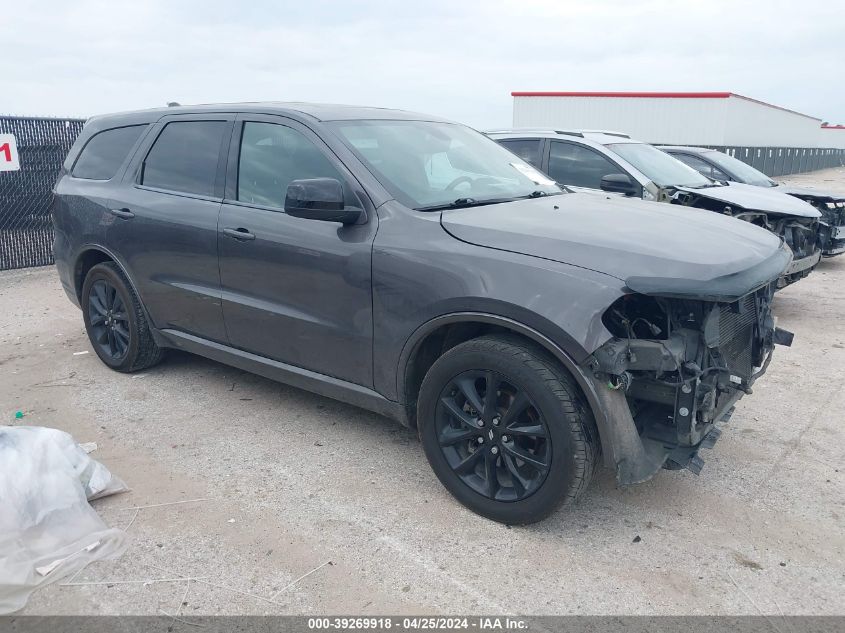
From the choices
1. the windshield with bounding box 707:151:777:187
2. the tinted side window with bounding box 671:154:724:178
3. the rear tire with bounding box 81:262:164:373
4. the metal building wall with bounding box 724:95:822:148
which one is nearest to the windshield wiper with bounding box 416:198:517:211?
the rear tire with bounding box 81:262:164:373

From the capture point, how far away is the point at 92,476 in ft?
11.5

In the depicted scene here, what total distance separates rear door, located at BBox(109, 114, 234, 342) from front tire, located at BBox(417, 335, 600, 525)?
5.69ft

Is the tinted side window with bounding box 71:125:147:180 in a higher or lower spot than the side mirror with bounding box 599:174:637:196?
higher

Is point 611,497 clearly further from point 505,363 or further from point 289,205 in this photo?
point 289,205

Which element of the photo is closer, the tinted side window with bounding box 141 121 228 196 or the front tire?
the front tire

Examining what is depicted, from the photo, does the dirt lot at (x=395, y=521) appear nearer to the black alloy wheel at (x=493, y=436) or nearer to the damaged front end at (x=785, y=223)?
the black alloy wheel at (x=493, y=436)

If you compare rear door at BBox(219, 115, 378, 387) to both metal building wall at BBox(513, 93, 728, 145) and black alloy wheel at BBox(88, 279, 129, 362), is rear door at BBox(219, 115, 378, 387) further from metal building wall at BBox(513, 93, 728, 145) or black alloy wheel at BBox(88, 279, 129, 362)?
metal building wall at BBox(513, 93, 728, 145)

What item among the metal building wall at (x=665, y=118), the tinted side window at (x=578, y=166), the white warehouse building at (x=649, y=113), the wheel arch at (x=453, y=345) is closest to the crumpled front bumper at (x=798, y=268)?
the tinted side window at (x=578, y=166)

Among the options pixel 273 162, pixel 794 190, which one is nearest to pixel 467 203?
pixel 273 162

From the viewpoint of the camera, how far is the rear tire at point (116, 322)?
498cm

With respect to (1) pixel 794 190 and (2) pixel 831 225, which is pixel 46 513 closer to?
(2) pixel 831 225

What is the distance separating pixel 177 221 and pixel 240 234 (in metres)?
0.64

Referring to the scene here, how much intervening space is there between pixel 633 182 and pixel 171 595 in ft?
18.9

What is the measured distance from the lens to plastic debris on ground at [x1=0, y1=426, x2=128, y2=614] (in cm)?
285
